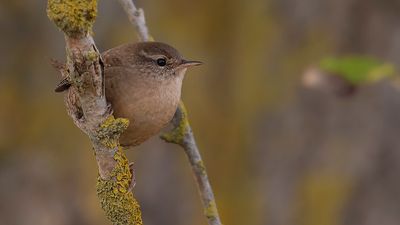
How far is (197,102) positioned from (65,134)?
116cm

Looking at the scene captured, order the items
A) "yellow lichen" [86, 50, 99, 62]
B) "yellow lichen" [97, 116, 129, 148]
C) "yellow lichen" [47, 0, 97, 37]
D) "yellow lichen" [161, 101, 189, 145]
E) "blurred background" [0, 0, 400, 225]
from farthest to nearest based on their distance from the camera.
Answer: "blurred background" [0, 0, 400, 225], "yellow lichen" [161, 101, 189, 145], "yellow lichen" [97, 116, 129, 148], "yellow lichen" [86, 50, 99, 62], "yellow lichen" [47, 0, 97, 37]

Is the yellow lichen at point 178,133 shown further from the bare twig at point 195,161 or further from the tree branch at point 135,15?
the tree branch at point 135,15

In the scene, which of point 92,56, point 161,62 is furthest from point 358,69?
point 92,56

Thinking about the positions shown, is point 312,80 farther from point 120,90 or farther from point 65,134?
point 65,134

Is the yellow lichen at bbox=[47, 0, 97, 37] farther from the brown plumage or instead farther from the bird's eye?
the bird's eye

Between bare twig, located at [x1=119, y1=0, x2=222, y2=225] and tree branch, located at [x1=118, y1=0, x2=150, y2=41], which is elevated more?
tree branch, located at [x1=118, y1=0, x2=150, y2=41]

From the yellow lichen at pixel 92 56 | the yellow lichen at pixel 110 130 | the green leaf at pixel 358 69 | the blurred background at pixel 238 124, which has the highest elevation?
the blurred background at pixel 238 124

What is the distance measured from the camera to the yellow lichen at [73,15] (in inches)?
98.0

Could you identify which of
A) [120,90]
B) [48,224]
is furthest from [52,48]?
[120,90]

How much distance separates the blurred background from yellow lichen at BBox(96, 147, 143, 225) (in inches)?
153

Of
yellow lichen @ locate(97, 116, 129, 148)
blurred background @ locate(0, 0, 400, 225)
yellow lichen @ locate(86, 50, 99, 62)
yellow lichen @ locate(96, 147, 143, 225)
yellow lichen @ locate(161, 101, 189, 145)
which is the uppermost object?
blurred background @ locate(0, 0, 400, 225)

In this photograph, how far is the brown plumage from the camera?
3.39 meters

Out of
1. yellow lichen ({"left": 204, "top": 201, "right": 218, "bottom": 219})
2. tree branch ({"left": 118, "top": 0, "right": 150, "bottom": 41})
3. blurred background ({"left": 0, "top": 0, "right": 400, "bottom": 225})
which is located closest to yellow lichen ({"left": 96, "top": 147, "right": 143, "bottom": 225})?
yellow lichen ({"left": 204, "top": 201, "right": 218, "bottom": 219})

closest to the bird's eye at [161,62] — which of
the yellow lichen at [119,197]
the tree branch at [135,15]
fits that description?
the tree branch at [135,15]
